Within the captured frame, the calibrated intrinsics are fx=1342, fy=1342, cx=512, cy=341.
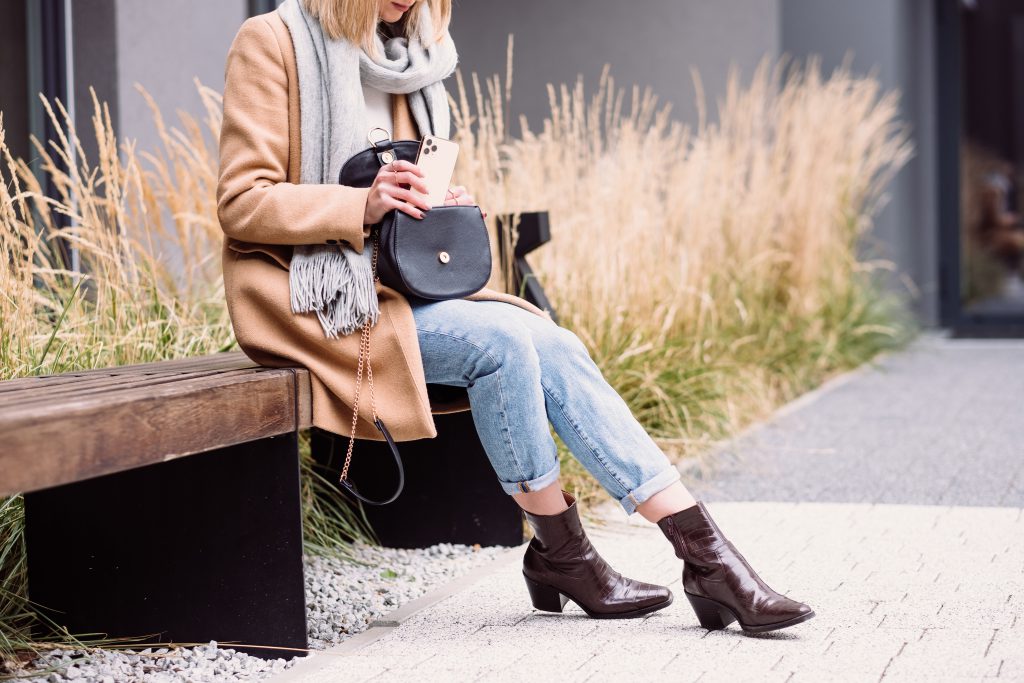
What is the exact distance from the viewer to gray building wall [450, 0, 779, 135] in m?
7.85

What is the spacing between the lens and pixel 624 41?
26.3 feet

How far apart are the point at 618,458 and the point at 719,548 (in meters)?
0.23

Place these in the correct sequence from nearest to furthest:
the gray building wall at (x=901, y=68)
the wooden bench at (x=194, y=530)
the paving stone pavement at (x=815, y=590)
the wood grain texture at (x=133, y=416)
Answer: the wood grain texture at (x=133, y=416) → the paving stone pavement at (x=815, y=590) → the wooden bench at (x=194, y=530) → the gray building wall at (x=901, y=68)

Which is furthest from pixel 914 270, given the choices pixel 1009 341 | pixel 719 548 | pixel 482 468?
pixel 719 548

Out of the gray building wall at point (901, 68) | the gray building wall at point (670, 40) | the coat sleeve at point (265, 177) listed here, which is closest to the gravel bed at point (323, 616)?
the coat sleeve at point (265, 177)

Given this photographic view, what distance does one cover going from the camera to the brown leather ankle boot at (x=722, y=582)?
7.37ft

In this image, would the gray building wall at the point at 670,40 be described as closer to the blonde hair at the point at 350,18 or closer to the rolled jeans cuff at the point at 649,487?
the blonde hair at the point at 350,18

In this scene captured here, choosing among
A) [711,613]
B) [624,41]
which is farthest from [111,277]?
[624,41]

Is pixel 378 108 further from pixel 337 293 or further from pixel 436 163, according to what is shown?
pixel 337 293

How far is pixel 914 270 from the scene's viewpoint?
9.52 metres

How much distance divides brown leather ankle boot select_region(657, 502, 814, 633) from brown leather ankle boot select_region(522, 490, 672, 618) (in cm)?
15

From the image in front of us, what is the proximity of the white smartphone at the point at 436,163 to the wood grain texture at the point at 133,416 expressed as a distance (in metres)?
0.40

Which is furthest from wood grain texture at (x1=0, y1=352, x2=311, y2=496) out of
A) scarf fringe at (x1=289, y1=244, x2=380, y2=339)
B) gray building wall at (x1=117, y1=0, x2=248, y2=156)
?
gray building wall at (x1=117, y1=0, x2=248, y2=156)

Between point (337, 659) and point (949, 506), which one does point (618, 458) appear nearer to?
point (337, 659)
